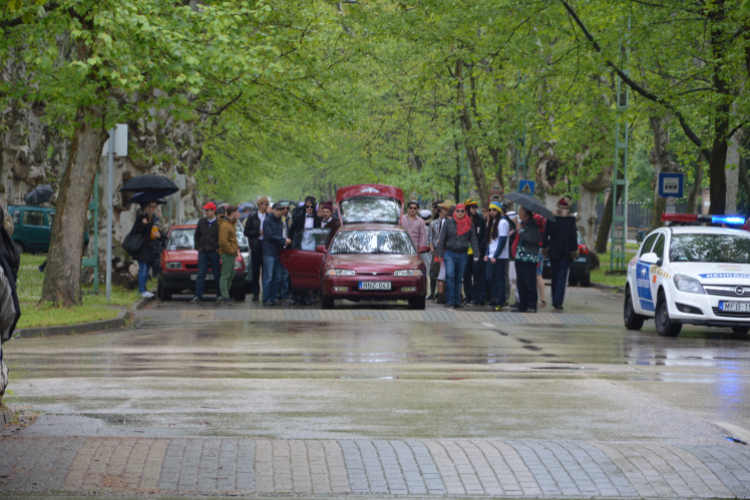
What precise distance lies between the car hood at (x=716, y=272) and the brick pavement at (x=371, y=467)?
8273 mm

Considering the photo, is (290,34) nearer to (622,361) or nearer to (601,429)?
(622,361)

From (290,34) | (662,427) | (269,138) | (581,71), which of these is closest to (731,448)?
(662,427)

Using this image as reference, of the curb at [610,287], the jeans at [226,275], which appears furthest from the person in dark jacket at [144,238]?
the curb at [610,287]

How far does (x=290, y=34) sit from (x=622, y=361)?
15445 mm

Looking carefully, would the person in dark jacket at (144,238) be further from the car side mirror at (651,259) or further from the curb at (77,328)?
the car side mirror at (651,259)

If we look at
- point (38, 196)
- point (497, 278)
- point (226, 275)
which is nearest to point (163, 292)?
point (226, 275)

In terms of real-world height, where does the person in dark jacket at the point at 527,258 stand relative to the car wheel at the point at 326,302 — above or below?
above

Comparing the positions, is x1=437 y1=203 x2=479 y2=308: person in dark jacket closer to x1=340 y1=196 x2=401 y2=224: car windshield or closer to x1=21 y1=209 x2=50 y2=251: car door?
x1=340 y1=196 x2=401 y2=224: car windshield

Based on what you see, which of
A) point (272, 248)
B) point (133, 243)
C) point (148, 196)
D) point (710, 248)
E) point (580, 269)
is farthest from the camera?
point (580, 269)

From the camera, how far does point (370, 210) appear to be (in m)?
25.5

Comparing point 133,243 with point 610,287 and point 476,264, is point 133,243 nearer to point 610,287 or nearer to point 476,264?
point 476,264

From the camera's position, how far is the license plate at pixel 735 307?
14312 millimetres

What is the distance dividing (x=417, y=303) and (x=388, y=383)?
31.4 ft

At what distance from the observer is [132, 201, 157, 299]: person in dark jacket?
21.1 metres
